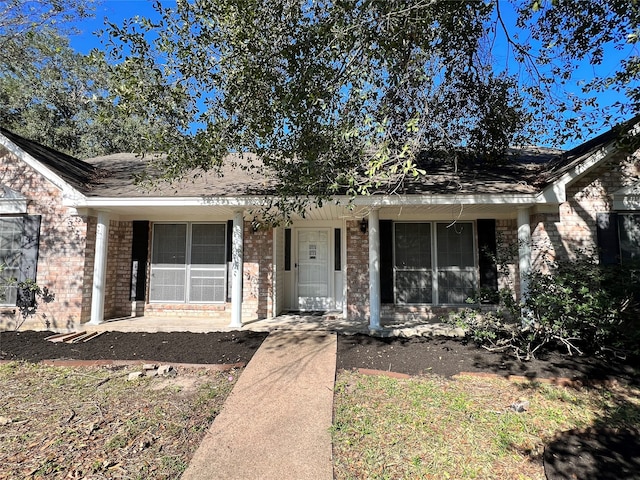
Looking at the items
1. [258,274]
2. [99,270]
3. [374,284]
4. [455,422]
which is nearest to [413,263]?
[374,284]

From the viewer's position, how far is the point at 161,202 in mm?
6969

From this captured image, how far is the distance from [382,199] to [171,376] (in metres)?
4.54

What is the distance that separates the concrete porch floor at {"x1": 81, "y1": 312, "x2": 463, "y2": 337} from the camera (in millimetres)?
6938

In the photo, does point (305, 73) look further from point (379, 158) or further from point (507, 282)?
point (507, 282)

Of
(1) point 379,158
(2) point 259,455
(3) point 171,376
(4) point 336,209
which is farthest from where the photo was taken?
(4) point 336,209

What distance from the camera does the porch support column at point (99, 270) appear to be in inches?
293

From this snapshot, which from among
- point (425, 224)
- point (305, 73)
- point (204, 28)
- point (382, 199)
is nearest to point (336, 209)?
point (382, 199)

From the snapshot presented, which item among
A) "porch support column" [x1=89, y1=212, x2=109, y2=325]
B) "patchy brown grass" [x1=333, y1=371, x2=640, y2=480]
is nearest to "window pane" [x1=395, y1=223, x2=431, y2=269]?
"patchy brown grass" [x1=333, y1=371, x2=640, y2=480]

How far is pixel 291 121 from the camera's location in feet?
16.4

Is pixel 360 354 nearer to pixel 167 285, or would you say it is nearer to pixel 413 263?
pixel 413 263

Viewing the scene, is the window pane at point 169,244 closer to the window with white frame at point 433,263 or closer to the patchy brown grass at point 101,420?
the patchy brown grass at point 101,420

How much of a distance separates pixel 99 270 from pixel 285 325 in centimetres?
417

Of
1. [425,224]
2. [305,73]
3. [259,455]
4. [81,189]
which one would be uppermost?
[305,73]

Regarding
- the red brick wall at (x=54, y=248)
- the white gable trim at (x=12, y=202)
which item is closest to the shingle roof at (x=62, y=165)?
the red brick wall at (x=54, y=248)
